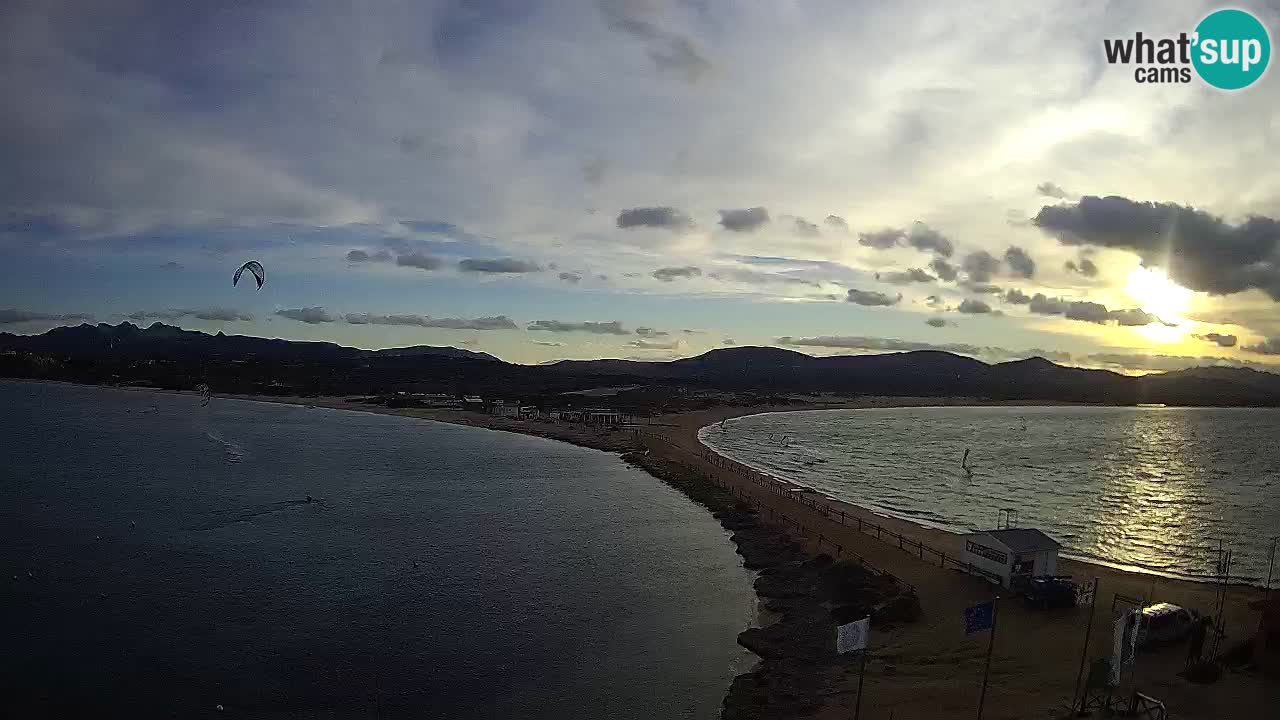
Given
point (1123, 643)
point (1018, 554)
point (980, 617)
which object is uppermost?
point (980, 617)

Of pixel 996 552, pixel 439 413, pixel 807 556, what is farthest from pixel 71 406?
pixel 996 552

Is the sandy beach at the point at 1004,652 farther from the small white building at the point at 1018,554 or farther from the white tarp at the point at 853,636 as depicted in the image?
the white tarp at the point at 853,636

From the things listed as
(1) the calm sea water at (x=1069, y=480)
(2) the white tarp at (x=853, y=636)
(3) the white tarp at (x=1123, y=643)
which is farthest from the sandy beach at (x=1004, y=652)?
(1) the calm sea water at (x=1069, y=480)

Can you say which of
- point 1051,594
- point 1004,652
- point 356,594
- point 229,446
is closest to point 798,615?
point 1004,652

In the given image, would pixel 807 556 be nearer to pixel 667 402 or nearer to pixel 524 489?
pixel 524 489

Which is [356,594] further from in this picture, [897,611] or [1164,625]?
[1164,625]
